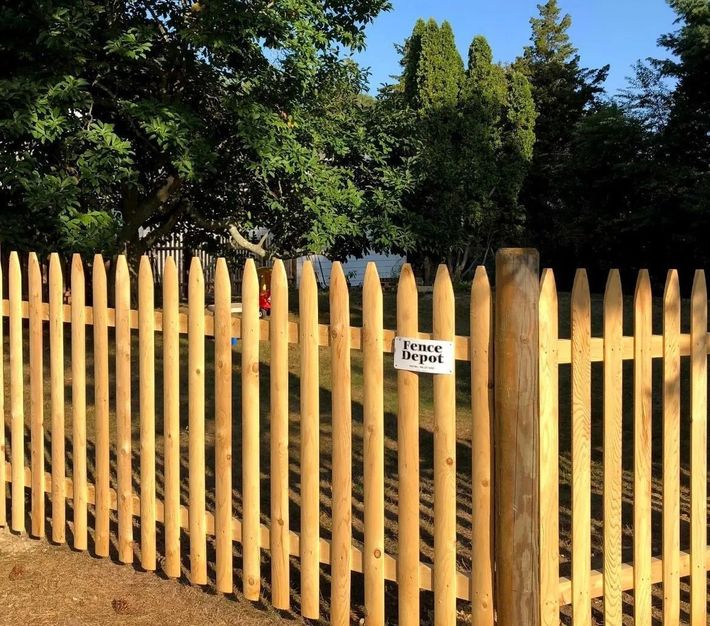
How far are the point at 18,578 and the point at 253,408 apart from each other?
166 centimetres

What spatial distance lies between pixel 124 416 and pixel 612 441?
2.60 m

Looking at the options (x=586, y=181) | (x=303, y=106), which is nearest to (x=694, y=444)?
(x=303, y=106)

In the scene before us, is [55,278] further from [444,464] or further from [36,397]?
[444,464]

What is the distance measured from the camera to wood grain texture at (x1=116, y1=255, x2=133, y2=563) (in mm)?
4438

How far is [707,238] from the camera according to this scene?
19531 millimetres

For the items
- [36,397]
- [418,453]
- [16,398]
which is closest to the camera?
[418,453]

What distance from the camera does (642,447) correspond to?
3.33 m

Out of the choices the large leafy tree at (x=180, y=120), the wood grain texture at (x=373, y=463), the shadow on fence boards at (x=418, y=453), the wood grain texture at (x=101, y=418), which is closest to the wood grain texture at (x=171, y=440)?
the shadow on fence boards at (x=418, y=453)

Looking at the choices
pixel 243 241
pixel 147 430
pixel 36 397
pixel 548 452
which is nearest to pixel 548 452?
pixel 548 452

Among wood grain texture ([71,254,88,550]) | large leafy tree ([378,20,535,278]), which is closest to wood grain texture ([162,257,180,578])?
wood grain texture ([71,254,88,550])

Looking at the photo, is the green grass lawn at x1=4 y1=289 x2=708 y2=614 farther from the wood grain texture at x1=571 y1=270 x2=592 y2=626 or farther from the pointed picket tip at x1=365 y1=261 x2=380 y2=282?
the pointed picket tip at x1=365 y1=261 x2=380 y2=282

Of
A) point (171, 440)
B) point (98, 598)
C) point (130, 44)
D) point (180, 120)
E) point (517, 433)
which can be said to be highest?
point (130, 44)

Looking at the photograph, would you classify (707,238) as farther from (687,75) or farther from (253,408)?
(253,408)

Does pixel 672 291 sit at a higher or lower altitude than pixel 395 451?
higher
